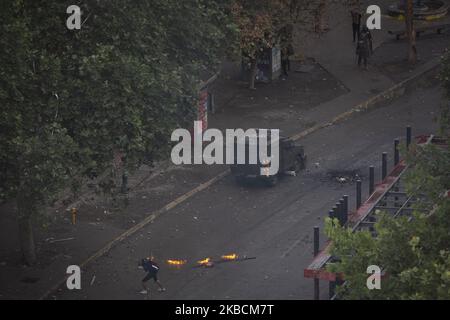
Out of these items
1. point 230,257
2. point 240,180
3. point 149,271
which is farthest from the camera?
point 240,180

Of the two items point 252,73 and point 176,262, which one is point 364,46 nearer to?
point 252,73

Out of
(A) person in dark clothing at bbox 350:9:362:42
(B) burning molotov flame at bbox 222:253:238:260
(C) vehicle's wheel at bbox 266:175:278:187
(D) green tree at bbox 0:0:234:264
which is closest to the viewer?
(D) green tree at bbox 0:0:234:264

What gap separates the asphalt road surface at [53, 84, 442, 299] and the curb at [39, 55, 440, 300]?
0.61ft

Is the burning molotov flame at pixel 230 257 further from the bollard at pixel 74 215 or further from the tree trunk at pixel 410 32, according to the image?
the tree trunk at pixel 410 32

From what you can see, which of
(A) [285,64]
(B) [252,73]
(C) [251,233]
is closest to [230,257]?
(C) [251,233]

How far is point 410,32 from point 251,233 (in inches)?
722

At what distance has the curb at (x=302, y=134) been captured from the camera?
33.0 metres

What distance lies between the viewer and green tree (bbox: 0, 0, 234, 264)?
28547 mm

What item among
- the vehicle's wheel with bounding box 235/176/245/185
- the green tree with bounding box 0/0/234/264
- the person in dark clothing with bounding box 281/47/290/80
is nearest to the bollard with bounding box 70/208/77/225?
the green tree with bounding box 0/0/234/264

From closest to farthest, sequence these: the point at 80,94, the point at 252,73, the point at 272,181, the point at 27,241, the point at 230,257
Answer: the point at 80,94
the point at 27,241
the point at 230,257
the point at 272,181
the point at 252,73

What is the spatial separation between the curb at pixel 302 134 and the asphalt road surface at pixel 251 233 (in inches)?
7.3

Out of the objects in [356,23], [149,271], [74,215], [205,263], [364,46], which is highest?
[356,23]

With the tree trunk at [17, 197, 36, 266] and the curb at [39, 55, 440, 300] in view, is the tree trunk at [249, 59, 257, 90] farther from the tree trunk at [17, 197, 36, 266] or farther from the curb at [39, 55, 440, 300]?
the tree trunk at [17, 197, 36, 266]

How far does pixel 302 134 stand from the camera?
144 feet
